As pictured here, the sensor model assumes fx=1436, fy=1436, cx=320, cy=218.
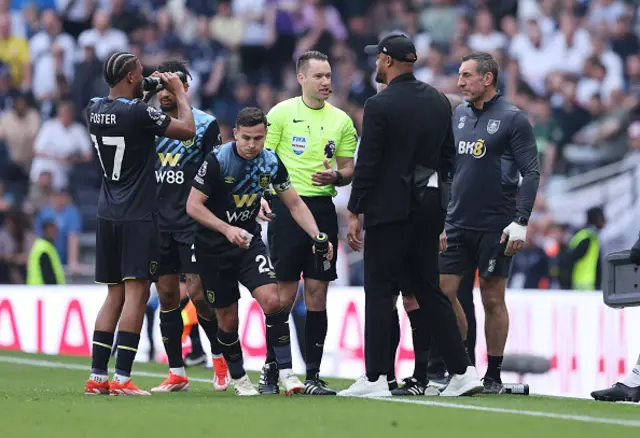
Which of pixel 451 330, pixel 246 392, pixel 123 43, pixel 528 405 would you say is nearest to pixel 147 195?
pixel 246 392

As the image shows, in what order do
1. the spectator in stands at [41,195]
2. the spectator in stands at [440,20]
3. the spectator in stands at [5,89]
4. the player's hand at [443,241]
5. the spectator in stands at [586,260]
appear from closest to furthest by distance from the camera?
the player's hand at [443,241] → the spectator in stands at [586,260] → the spectator in stands at [41,195] → the spectator in stands at [5,89] → the spectator in stands at [440,20]

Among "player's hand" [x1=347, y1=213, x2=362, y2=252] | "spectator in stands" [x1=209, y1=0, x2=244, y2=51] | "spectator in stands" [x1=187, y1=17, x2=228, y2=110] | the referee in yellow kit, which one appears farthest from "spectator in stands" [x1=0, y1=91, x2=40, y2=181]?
"player's hand" [x1=347, y1=213, x2=362, y2=252]

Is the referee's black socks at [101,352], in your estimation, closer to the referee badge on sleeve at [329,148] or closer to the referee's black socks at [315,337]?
the referee's black socks at [315,337]

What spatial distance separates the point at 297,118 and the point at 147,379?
2951mm

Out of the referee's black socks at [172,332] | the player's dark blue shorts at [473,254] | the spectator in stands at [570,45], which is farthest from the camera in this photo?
the spectator in stands at [570,45]

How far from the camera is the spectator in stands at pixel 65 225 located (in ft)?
64.7

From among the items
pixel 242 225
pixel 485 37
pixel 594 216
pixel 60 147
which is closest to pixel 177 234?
pixel 242 225

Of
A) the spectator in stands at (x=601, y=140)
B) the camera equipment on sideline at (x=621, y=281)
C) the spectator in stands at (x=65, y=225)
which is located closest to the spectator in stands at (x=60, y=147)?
the spectator in stands at (x=65, y=225)

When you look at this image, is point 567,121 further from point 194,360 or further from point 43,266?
point 194,360

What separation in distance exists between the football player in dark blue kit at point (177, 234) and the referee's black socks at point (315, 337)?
30.9 inches

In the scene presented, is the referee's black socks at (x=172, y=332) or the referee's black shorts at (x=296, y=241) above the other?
the referee's black shorts at (x=296, y=241)

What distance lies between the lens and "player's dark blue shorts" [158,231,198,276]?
10.6 metres

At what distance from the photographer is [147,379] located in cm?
1211

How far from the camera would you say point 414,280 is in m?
9.43
